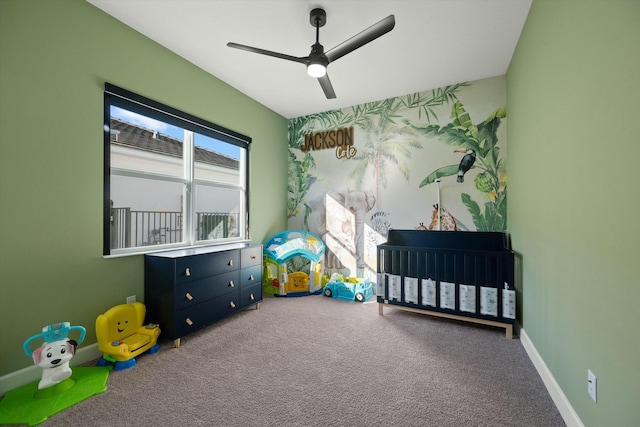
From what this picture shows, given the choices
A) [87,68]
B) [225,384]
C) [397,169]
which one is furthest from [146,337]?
[397,169]

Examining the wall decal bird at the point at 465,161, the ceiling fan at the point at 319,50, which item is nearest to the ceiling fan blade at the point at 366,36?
the ceiling fan at the point at 319,50

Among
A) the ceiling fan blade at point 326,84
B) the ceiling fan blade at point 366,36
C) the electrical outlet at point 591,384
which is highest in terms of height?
the ceiling fan blade at point 366,36

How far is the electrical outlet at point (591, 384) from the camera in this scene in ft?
3.58

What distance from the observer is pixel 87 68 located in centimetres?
189

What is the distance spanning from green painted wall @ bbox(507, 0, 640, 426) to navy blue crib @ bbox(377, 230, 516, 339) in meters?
0.31

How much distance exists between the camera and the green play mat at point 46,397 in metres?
1.33

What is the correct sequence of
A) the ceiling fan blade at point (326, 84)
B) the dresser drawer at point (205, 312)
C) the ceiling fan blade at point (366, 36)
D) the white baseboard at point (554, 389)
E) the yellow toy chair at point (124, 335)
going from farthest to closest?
the ceiling fan blade at point (326, 84) < the dresser drawer at point (205, 312) < the yellow toy chair at point (124, 335) < the ceiling fan blade at point (366, 36) < the white baseboard at point (554, 389)

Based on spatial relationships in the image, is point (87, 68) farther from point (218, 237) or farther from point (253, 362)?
point (253, 362)

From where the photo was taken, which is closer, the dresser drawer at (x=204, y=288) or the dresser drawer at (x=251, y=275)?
the dresser drawer at (x=204, y=288)

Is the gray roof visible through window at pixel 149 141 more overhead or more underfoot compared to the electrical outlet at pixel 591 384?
more overhead

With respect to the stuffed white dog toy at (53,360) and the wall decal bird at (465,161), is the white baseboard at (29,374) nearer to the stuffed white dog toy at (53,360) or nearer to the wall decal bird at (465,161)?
the stuffed white dog toy at (53,360)

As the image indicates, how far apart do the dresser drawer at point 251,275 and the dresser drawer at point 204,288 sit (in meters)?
0.07

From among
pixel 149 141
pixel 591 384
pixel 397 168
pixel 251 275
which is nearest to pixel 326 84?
pixel 397 168

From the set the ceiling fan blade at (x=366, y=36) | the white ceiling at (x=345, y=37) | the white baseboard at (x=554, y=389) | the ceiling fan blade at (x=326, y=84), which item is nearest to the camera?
the white baseboard at (x=554, y=389)
